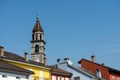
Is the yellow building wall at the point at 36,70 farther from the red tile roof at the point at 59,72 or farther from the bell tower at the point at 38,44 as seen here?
the bell tower at the point at 38,44

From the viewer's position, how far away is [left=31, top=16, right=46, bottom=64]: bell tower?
113688 millimetres

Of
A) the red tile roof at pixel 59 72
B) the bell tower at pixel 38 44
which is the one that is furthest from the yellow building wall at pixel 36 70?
the bell tower at pixel 38 44

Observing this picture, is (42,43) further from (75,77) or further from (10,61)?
(10,61)

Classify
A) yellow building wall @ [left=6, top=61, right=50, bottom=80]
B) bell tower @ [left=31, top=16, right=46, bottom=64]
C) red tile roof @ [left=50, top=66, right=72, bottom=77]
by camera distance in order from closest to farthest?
yellow building wall @ [left=6, top=61, right=50, bottom=80]
red tile roof @ [left=50, top=66, right=72, bottom=77]
bell tower @ [left=31, top=16, right=46, bottom=64]

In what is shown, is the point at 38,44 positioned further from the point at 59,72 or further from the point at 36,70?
the point at 36,70

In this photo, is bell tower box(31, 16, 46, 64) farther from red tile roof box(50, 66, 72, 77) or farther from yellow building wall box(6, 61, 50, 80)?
yellow building wall box(6, 61, 50, 80)

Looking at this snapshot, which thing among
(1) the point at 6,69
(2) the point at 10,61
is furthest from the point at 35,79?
(1) the point at 6,69

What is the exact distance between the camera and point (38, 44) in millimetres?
116188

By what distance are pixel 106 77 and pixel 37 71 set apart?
21.2 meters

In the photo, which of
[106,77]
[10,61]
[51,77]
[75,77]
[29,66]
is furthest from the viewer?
[106,77]

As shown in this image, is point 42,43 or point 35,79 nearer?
point 35,79

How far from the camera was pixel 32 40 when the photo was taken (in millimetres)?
117250

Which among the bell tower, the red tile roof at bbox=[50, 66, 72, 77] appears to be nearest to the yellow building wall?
the red tile roof at bbox=[50, 66, 72, 77]

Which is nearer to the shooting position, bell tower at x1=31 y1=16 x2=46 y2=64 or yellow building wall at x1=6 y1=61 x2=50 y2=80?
yellow building wall at x1=6 y1=61 x2=50 y2=80
